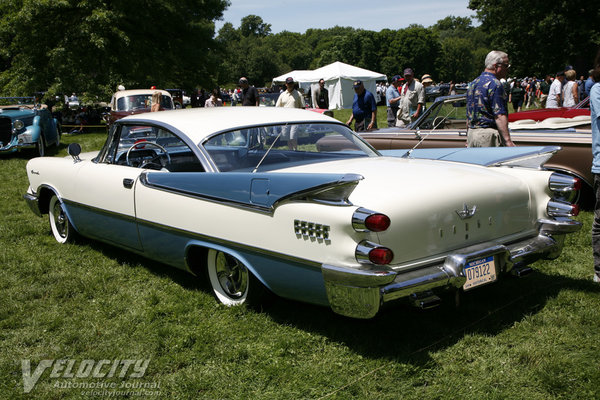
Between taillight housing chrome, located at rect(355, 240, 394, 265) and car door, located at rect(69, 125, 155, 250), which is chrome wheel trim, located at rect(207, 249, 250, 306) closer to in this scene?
car door, located at rect(69, 125, 155, 250)

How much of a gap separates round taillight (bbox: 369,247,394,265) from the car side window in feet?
6.17

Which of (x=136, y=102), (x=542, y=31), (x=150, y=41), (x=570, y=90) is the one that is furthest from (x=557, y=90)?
(x=542, y=31)

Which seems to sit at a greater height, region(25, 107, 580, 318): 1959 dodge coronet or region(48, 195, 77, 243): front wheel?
region(25, 107, 580, 318): 1959 dodge coronet

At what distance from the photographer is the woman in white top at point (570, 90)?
12.8m

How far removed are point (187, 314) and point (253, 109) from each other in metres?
1.79

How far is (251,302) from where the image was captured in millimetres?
3793

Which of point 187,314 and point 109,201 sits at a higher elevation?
point 109,201

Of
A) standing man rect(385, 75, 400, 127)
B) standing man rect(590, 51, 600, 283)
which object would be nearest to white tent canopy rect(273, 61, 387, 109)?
standing man rect(385, 75, 400, 127)

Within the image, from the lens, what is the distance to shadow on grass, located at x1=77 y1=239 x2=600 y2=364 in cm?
334

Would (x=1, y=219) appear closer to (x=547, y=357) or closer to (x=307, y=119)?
(x=307, y=119)

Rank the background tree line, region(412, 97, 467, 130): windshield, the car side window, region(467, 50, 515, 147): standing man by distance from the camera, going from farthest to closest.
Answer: the background tree line, region(412, 97, 467, 130): windshield, region(467, 50, 515, 147): standing man, the car side window

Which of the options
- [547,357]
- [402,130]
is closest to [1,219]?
[402,130]

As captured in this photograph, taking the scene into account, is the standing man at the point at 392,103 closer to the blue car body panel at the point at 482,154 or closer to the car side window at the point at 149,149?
the blue car body panel at the point at 482,154

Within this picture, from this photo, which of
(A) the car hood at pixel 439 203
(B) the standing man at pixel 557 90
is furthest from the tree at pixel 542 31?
(A) the car hood at pixel 439 203
